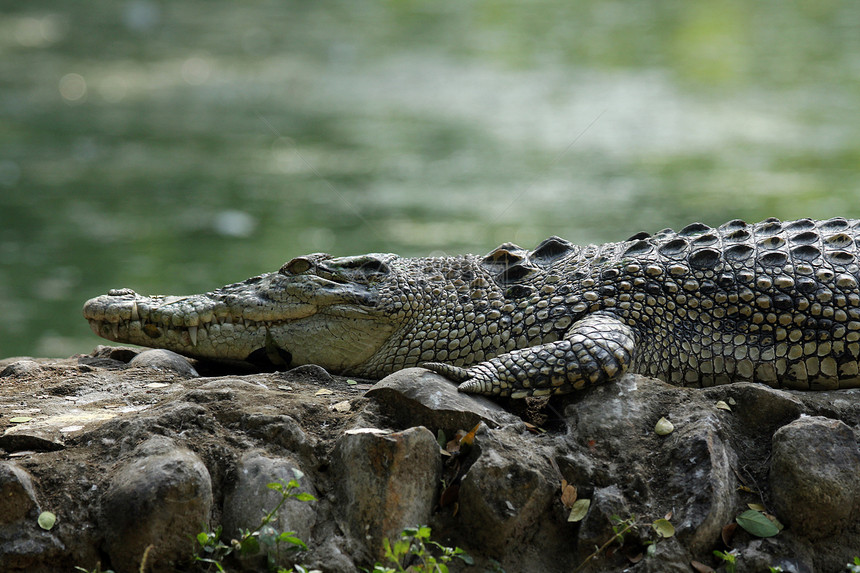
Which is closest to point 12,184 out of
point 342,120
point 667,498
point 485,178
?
point 342,120

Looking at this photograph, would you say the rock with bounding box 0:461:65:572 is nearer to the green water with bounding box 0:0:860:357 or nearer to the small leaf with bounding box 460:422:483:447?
the small leaf with bounding box 460:422:483:447

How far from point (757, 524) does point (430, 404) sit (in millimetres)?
1243

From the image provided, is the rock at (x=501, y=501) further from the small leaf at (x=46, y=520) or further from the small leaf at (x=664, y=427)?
the small leaf at (x=46, y=520)

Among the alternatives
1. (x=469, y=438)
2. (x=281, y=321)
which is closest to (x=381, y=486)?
(x=469, y=438)

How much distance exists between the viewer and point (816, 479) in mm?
3318

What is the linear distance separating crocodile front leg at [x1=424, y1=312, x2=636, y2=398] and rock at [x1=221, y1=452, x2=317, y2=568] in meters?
0.78

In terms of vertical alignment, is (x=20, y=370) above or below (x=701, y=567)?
above

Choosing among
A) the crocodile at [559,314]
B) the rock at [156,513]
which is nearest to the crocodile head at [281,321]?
the crocodile at [559,314]

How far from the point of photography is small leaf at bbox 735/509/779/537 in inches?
130

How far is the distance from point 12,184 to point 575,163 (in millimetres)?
7471

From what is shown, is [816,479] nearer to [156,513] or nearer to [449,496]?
[449,496]

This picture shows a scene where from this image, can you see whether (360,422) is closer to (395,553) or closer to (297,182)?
(395,553)

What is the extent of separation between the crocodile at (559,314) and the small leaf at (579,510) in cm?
55

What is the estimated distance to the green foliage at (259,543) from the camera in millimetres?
3041
